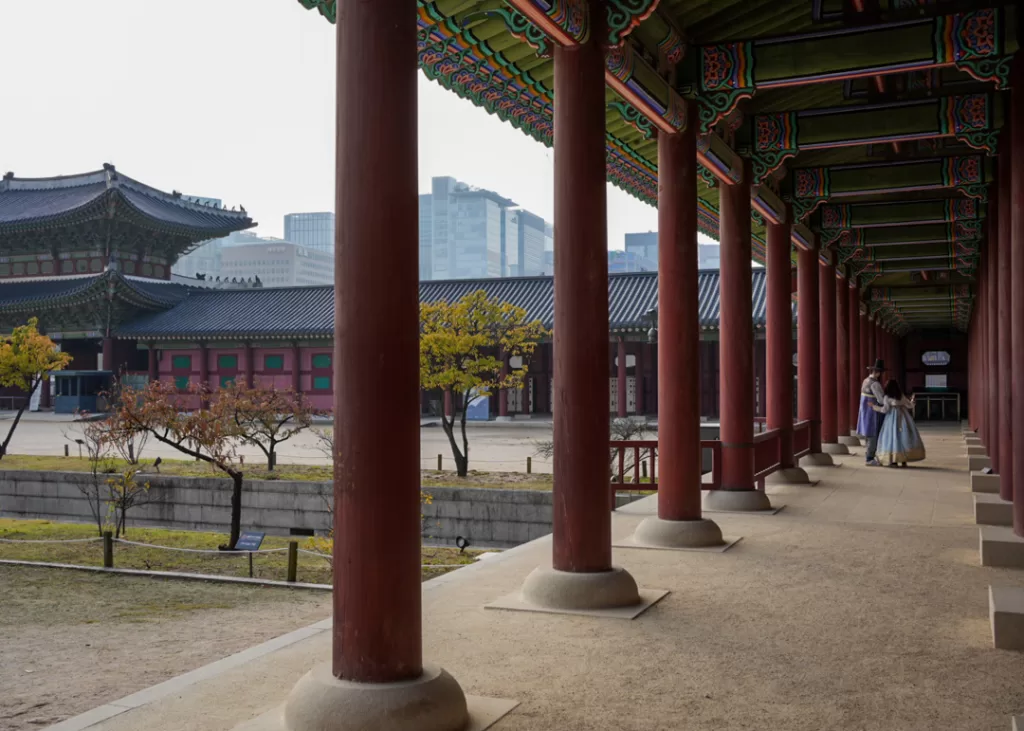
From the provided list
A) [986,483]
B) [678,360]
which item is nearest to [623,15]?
[678,360]

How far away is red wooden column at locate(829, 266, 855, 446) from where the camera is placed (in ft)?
65.5

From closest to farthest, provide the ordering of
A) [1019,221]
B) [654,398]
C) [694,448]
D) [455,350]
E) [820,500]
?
1. [1019,221]
2. [694,448]
3. [820,500]
4. [455,350]
5. [654,398]

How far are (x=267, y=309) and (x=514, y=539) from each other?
91.4 feet

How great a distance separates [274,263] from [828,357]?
149 m

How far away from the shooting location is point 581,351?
21.1ft

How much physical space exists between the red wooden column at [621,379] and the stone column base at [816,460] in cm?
2024

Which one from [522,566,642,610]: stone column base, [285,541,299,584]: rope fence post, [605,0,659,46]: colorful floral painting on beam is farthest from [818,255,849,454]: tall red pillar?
[522,566,642,610]: stone column base

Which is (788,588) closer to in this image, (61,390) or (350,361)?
(350,361)

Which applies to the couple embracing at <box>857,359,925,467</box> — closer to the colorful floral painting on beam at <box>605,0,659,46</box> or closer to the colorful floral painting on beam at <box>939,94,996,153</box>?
the colorful floral painting on beam at <box>939,94,996,153</box>

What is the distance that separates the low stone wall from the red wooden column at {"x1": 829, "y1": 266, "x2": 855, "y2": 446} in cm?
607

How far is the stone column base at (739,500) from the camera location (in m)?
11.0

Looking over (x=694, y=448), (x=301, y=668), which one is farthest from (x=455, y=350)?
(x=301, y=668)

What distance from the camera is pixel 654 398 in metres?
38.3

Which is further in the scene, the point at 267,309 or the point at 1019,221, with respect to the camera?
the point at 267,309
